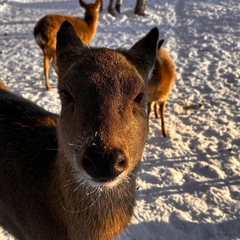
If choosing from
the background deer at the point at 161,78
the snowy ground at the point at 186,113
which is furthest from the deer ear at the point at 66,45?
the background deer at the point at 161,78

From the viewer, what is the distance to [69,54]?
115 inches

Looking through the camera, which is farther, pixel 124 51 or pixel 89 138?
pixel 124 51

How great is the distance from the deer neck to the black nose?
22.0 inches

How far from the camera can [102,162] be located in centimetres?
199

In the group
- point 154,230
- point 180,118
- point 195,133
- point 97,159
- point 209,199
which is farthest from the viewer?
point 180,118

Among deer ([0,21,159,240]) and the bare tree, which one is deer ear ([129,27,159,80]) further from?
the bare tree

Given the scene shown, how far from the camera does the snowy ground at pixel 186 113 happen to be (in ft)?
15.8

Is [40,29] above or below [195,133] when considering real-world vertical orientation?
above

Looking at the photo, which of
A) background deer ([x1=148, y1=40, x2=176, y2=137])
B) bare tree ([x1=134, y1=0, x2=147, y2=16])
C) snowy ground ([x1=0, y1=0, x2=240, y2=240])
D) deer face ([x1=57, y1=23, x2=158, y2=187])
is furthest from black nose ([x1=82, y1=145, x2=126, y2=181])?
bare tree ([x1=134, y1=0, x2=147, y2=16])

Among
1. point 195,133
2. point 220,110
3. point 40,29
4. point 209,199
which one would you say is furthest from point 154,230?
point 40,29

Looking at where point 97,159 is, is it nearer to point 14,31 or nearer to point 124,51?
point 124,51

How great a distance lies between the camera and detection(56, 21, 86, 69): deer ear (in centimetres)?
294

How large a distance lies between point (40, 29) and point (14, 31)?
4753 millimetres

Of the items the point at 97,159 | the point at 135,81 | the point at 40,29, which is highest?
the point at 135,81
